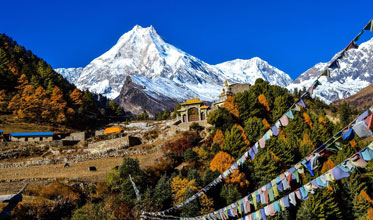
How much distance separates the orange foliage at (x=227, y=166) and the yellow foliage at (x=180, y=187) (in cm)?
372

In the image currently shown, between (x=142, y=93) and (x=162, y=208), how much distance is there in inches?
5867

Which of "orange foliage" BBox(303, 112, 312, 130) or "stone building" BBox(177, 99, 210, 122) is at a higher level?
"stone building" BBox(177, 99, 210, 122)

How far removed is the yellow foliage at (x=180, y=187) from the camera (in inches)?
1059

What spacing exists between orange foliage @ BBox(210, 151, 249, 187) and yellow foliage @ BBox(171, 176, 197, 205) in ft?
12.2

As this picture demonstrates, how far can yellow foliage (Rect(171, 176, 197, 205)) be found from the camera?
2691cm

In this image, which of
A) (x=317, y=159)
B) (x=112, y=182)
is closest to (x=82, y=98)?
(x=112, y=182)

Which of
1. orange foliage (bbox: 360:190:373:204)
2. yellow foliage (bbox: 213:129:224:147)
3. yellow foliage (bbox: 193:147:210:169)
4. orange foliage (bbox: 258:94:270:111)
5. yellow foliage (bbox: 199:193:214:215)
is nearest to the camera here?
yellow foliage (bbox: 199:193:214:215)

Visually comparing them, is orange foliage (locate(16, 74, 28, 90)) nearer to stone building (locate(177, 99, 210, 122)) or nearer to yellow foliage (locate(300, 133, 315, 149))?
stone building (locate(177, 99, 210, 122))

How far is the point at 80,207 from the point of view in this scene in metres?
26.1

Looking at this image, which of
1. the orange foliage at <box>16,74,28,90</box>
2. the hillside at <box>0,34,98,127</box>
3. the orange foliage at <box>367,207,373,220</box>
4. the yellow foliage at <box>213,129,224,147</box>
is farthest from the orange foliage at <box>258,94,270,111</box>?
the orange foliage at <box>16,74,28,90</box>

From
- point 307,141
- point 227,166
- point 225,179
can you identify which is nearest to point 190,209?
point 225,179

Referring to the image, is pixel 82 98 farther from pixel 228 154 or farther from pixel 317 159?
pixel 317 159

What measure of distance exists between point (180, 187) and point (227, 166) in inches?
216

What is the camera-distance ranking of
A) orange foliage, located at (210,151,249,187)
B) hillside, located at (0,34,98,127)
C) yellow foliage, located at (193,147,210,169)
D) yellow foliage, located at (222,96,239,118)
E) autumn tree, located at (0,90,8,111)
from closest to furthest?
1. orange foliage, located at (210,151,249,187)
2. yellow foliage, located at (193,147,210,169)
3. yellow foliage, located at (222,96,239,118)
4. hillside, located at (0,34,98,127)
5. autumn tree, located at (0,90,8,111)
